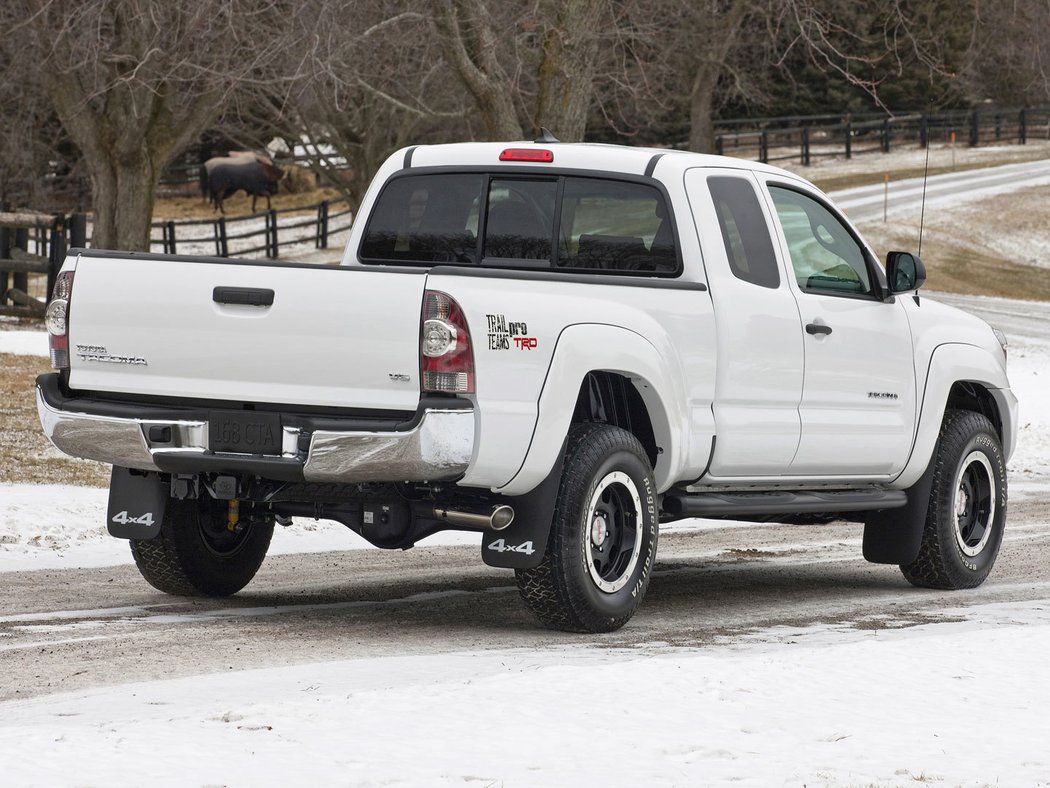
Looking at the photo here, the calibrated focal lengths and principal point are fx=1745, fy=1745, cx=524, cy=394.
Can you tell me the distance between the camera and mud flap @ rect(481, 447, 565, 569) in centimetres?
693

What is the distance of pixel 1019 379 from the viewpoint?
22922 mm

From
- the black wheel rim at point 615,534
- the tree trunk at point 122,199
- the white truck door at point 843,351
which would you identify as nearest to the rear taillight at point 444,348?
the black wheel rim at point 615,534

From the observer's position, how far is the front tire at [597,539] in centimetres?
704

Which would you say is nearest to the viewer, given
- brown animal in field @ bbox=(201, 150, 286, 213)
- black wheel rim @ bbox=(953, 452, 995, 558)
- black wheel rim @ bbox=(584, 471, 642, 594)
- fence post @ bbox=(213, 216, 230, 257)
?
black wheel rim @ bbox=(584, 471, 642, 594)

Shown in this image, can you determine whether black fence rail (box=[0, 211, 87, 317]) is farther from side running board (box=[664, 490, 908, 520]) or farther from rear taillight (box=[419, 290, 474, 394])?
rear taillight (box=[419, 290, 474, 394])

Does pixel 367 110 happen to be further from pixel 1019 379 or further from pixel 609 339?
pixel 609 339

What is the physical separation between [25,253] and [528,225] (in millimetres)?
18000

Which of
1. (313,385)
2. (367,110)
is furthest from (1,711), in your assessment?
(367,110)

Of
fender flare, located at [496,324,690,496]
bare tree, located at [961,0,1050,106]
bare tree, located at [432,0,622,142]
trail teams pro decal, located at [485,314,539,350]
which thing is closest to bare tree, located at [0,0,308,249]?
bare tree, located at [432,0,622,142]

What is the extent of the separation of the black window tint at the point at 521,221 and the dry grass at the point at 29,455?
208 inches

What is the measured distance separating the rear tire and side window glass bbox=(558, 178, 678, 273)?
6.20ft

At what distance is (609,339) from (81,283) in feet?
7.05

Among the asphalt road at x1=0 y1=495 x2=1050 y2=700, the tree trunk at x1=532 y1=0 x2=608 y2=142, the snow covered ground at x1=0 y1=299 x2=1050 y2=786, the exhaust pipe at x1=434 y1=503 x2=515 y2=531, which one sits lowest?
the asphalt road at x1=0 y1=495 x2=1050 y2=700

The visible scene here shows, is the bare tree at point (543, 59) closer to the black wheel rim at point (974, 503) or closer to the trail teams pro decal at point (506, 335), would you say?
the black wheel rim at point (974, 503)
